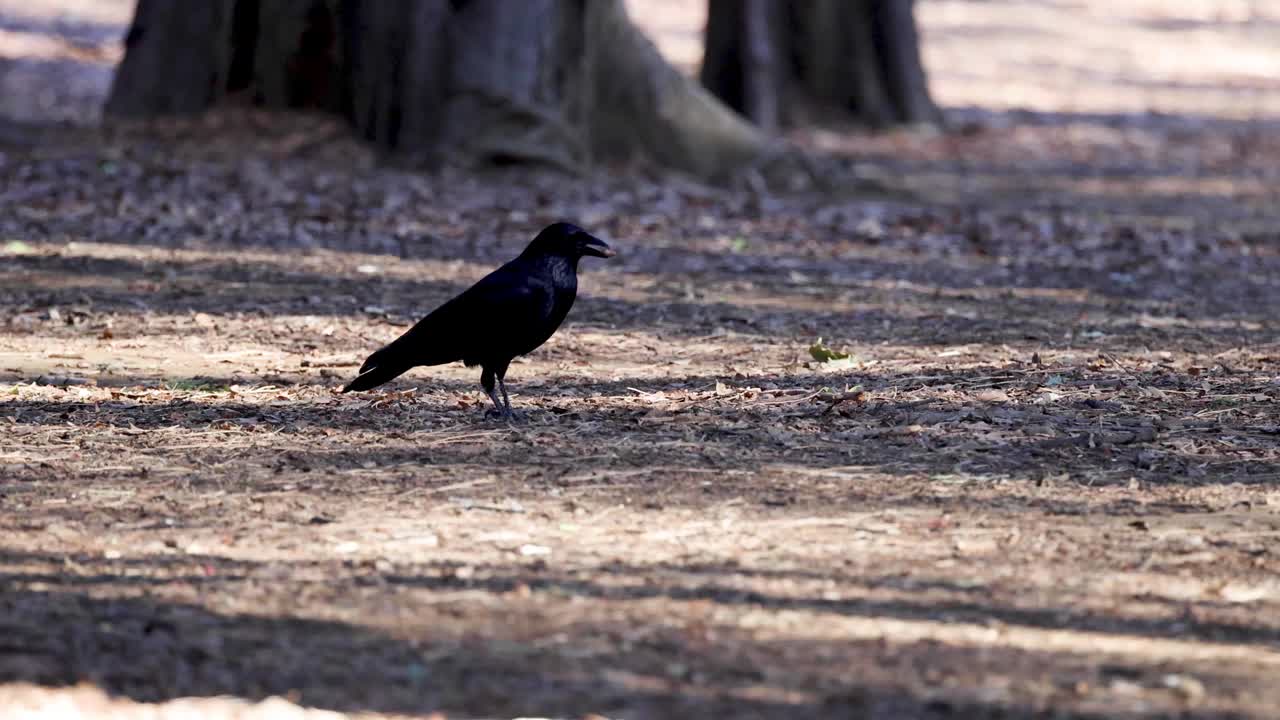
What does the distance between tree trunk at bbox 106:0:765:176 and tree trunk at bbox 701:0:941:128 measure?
558cm

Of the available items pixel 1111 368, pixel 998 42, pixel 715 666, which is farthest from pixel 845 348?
pixel 998 42

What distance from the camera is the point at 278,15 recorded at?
14367 mm

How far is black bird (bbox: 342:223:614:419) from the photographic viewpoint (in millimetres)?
6871

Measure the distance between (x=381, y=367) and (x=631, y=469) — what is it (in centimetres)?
Result: 122

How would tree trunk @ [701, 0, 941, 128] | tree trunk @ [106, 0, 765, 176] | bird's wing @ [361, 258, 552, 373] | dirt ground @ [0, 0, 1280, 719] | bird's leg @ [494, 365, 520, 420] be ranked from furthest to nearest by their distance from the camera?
tree trunk @ [701, 0, 941, 128], tree trunk @ [106, 0, 765, 176], bird's leg @ [494, 365, 520, 420], bird's wing @ [361, 258, 552, 373], dirt ground @ [0, 0, 1280, 719]

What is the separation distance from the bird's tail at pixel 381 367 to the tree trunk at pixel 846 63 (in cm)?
1348

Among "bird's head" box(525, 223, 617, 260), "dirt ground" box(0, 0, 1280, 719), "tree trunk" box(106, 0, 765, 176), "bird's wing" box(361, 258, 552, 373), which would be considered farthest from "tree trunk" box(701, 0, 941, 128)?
"bird's wing" box(361, 258, 552, 373)

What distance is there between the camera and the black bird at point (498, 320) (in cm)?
687

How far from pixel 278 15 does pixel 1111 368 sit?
8.29 meters

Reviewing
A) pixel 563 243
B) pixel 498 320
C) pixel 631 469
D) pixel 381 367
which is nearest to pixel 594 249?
pixel 563 243

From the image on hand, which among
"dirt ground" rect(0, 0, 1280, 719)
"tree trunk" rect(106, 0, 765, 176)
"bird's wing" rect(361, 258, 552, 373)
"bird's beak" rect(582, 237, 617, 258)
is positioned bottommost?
"dirt ground" rect(0, 0, 1280, 719)

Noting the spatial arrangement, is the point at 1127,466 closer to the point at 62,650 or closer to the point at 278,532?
the point at 278,532

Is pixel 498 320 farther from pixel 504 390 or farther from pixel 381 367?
pixel 381 367

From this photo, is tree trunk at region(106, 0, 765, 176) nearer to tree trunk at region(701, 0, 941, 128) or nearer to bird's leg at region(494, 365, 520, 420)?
tree trunk at region(701, 0, 941, 128)
